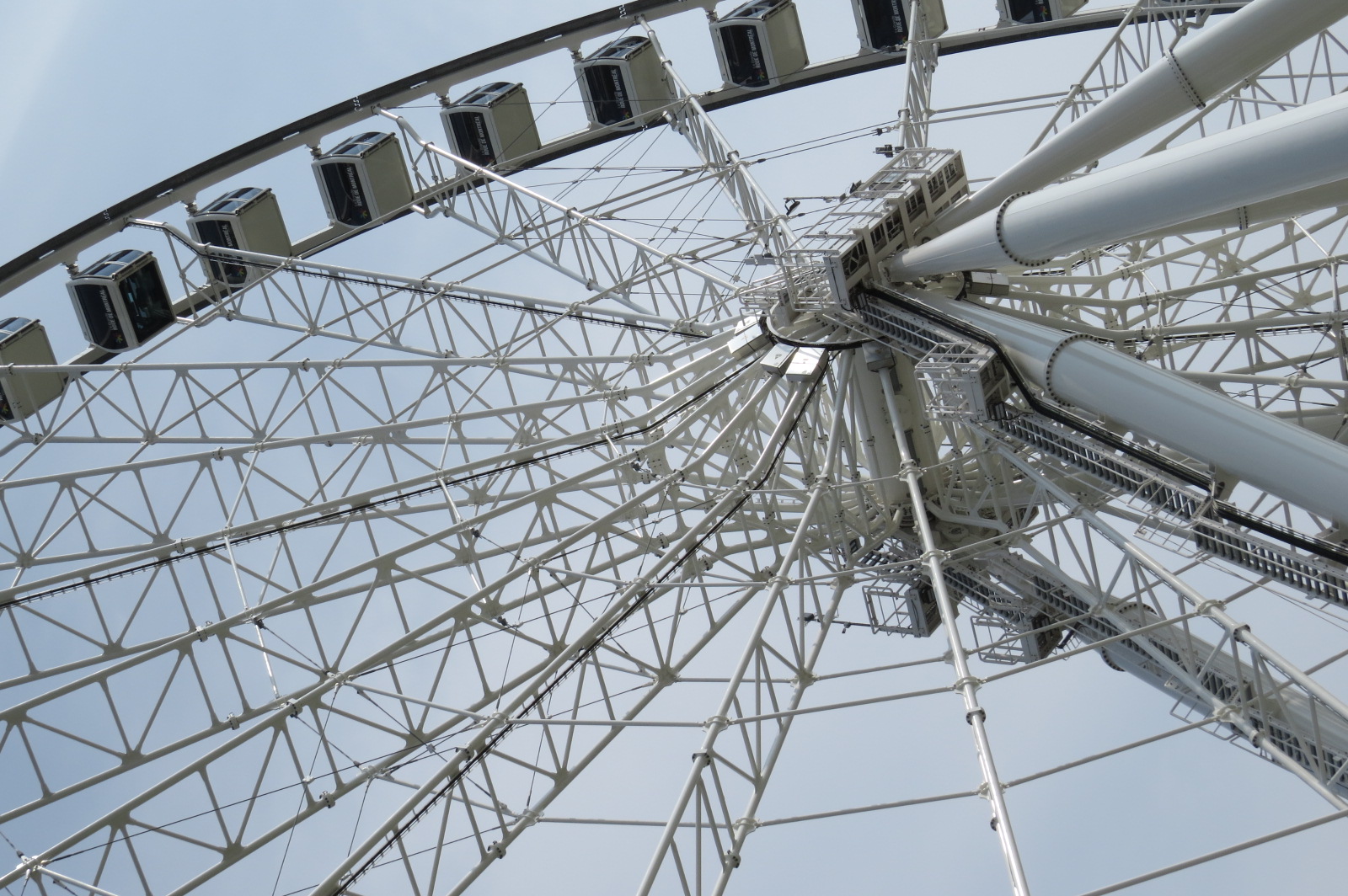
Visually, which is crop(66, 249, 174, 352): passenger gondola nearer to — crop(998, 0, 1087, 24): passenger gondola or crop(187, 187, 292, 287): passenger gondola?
crop(187, 187, 292, 287): passenger gondola

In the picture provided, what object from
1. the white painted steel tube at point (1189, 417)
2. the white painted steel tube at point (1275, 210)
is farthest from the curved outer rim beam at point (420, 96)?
the white painted steel tube at point (1189, 417)

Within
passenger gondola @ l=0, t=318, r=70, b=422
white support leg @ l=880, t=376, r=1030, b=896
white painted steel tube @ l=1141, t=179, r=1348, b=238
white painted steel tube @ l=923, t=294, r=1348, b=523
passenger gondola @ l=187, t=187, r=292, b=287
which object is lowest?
white support leg @ l=880, t=376, r=1030, b=896

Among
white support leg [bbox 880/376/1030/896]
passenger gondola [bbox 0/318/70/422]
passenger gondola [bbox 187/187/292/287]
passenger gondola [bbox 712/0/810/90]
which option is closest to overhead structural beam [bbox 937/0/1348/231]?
white support leg [bbox 880/376/1030/896]

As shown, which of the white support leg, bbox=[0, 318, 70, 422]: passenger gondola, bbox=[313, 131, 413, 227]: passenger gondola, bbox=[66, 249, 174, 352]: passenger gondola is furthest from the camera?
bbox=[313, 131, 413, 227]: passenger gondola

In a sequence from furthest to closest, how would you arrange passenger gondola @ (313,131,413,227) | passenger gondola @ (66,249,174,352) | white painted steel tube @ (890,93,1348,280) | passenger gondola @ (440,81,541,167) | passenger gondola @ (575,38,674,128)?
passenger gondola @ (440,81,541,167) → passenger gondola @ (313,131,413,227) → passenger gondola @ (575,38,674,128) → passenger gondola @ (66,249,174,352) → white painted steel tube @ (890,93,1348,280)

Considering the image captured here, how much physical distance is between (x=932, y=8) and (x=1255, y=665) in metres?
20.9

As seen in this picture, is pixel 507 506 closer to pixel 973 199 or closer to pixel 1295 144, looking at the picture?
pixel 973 199

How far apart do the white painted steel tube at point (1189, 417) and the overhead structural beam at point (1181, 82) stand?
2616mm

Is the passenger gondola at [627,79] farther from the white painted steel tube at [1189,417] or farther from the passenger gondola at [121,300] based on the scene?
the white painted steel tube at [1189,417]

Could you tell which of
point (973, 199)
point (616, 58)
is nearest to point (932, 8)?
point (616, 58)

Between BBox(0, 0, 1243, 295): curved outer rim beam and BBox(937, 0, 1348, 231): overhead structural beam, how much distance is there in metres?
14.4

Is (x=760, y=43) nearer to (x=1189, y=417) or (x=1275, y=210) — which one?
(x=1275, y=210)

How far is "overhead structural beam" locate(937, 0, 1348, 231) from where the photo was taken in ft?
73.4

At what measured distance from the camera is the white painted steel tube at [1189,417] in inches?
848
